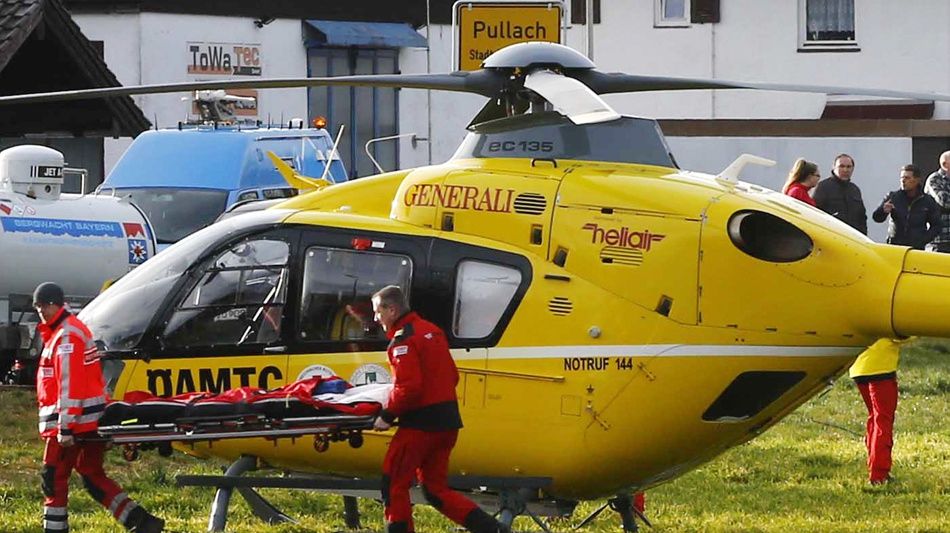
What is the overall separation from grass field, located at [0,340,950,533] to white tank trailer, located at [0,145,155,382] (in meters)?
1.06

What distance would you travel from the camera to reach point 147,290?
41.1 ft

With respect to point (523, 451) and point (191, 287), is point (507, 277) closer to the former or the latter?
point (523, 451)

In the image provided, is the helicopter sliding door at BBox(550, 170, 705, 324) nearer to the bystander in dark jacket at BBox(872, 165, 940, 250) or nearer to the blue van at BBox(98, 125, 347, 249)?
the blue van at BBox(98, 125, 347, 249)

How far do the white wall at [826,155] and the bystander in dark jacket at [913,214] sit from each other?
7734mm

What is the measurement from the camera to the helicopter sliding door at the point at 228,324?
12164 mm

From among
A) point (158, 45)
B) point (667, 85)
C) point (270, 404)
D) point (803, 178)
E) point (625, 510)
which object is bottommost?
point (625, 510)

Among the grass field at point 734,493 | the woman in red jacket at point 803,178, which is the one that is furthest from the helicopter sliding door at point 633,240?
the woman in red jacket at point 803,178

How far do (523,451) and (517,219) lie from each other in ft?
4.56

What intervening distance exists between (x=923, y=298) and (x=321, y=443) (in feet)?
11.8

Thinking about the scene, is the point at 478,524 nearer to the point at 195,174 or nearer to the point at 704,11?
the point at 195,174

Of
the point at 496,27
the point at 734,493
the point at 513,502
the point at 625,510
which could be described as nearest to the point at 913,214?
the point at 496,27

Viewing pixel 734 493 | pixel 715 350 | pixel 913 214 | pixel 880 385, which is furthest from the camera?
pixel 913 214

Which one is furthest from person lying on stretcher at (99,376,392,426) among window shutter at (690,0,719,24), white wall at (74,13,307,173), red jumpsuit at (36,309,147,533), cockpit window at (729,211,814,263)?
window shutter at (690,0,719,24)

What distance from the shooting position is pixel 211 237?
12.5 m
